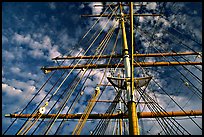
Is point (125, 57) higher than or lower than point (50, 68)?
lower

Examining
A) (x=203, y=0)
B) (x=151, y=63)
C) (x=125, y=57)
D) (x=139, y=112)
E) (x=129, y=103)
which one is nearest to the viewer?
(x=203, y=0)

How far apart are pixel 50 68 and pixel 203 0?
44.8 ft

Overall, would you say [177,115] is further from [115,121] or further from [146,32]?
[146,32]

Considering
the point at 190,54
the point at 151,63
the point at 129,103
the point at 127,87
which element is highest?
the point at 190,54

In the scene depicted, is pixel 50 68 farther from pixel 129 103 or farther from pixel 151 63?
pixel 129 103

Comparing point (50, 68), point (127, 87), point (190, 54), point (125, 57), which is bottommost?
point (127, 87)

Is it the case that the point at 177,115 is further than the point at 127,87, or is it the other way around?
the point at 177,115

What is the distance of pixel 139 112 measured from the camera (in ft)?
51.0

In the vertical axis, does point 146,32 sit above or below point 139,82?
above

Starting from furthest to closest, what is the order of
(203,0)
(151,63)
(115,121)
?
(115,121), (151,63), (203,0)

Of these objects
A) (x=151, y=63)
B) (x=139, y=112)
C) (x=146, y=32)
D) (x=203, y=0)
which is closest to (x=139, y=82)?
(x=203, y=0)

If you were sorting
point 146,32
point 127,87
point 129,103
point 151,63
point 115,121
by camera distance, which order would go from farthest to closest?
point 115,121 < point 151,63 < point 146,32 < point 127,87 < point 129,103

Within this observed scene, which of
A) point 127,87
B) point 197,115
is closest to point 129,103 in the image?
point 127,87

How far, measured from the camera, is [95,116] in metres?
15.8
